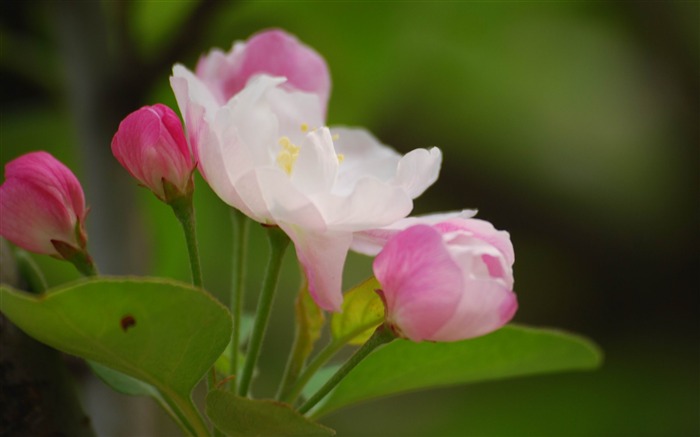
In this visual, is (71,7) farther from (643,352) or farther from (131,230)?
(643,352)

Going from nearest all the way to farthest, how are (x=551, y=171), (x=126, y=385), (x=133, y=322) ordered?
(x=133, y=322), (x=126, y=385), (x=551, y=171)

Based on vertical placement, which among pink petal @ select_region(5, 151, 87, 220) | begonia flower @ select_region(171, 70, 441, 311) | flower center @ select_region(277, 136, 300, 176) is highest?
begonia flower @ select_region(171, 70, 441, 311)

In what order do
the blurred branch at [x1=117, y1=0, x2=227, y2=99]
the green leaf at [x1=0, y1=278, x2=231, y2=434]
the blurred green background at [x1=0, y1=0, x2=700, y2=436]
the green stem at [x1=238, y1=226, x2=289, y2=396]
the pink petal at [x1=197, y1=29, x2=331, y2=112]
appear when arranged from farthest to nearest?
the blurred green background at [x1=0, y1=0, x2=700, y2=436]
the blurred branch at [x1=117, y1=0, x2=227, y2=99]
the pink petal at [x1=197, y1=29, x2=331, y2=112]
the green stem at [x1=238, y1=226, x2=289, y2=396]
the green leaf at [x1=0, y1=278, x2=231, y2=434]

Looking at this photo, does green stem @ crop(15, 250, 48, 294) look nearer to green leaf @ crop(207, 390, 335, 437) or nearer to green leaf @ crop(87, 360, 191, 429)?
green leaf @ crop(87, 360, 191, 429)

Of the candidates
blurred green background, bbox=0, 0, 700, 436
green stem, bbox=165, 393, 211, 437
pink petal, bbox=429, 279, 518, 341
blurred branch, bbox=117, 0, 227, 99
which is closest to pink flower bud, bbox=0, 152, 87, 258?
green stem, bbox=165, 393, 211, 437

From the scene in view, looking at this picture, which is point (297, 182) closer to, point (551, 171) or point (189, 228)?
point (189, 228)

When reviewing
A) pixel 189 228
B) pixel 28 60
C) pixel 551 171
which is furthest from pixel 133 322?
pixel 551 171

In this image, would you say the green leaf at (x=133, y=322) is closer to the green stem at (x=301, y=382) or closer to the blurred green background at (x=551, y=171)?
the green stem at (x=301, y=382)
